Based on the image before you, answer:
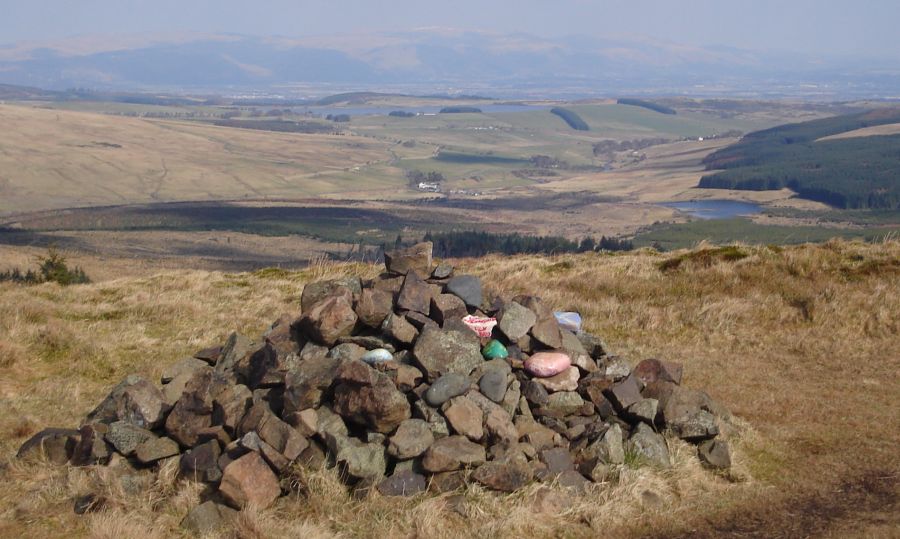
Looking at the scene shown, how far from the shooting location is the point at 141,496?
941 cm

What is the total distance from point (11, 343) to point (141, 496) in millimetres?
7422

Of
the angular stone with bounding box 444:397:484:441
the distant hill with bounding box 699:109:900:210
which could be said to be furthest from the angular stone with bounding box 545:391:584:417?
the distant hill with bounding box 699:109:900:210

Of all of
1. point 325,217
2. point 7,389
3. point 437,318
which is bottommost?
point 325,217

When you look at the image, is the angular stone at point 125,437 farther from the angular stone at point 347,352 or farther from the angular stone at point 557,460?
the angular stone at point 557,460

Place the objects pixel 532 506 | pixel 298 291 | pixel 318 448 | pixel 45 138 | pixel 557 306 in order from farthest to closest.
Answer: pixel 45 138 → pixel 298 291 → pixel 557 306 → pixel 318 448 → pixel 532 506

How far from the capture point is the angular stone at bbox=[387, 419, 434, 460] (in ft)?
31.4

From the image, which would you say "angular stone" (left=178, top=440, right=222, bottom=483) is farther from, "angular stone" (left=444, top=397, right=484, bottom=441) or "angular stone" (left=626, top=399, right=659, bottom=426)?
"angular stone" (left=626, top=399, right=659, bottom=426)

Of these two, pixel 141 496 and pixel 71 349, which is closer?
pixel 141 496

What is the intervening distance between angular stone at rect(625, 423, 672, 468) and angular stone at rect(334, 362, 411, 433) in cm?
272

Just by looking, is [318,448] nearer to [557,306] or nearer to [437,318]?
[437,318]

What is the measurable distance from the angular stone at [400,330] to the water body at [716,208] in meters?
68.1

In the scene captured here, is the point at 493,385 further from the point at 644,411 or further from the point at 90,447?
the point at 90,447

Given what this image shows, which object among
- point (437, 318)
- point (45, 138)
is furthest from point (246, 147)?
point (437, 318)

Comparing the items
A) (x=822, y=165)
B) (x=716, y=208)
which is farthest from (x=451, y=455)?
(x=822, y=165)
